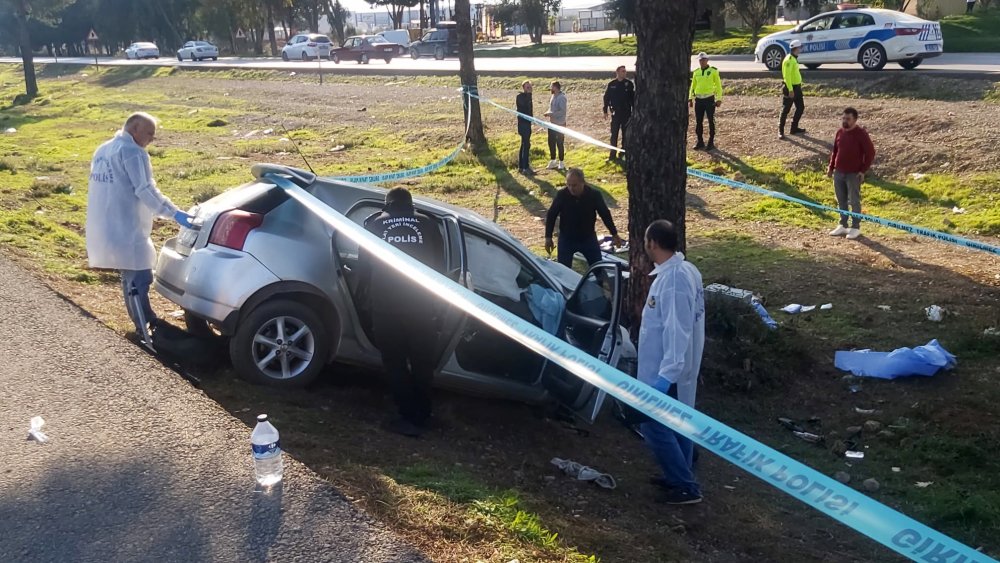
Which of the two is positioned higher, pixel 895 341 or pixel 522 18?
pixel 522 18

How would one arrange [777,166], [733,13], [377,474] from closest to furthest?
[377,474] < [777,166] < [733,13]

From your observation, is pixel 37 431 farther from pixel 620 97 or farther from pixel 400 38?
pixel 400 38

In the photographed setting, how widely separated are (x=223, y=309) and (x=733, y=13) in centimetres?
4411

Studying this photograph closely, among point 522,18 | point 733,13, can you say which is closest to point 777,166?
point 733,13

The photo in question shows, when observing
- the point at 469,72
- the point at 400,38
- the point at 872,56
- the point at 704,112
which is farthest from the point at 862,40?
the point at 400,38

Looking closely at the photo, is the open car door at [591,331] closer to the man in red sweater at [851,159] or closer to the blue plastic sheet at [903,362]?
the blue plastic sheet at [903,362]

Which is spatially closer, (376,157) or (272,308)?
(272,308)

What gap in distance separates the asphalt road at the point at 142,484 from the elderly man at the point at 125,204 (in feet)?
2.77

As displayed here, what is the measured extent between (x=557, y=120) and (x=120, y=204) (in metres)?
12.5

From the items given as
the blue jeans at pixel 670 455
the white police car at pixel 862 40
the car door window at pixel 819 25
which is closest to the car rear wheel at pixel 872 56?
the white police car at pixel 862 40

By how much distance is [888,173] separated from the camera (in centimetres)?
1513

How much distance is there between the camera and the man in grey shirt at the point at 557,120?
1791 cm

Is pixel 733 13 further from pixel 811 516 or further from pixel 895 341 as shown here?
pixel 811 516

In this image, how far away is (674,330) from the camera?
17.2 feet
